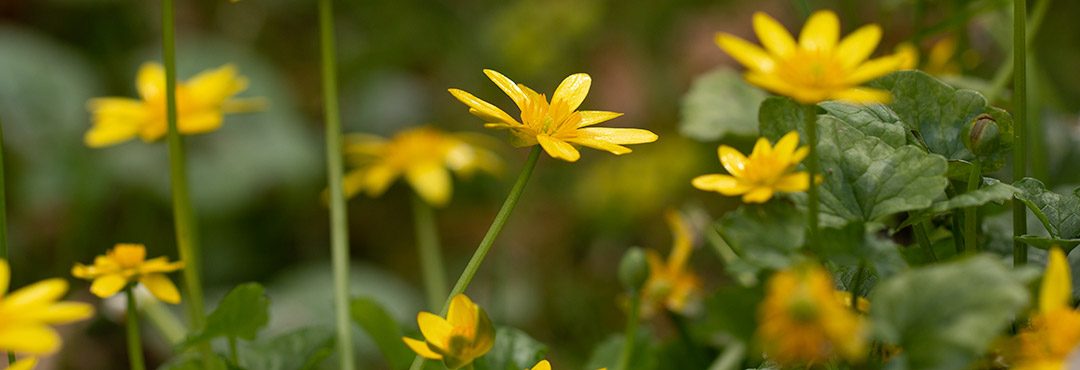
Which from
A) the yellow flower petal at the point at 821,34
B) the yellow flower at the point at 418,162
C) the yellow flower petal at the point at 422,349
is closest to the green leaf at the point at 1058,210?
the yellow flower petal at the point at 821,34

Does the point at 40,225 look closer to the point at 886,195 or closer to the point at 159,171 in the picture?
the point at 159,171

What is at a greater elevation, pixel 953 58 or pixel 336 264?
pixel 953 58

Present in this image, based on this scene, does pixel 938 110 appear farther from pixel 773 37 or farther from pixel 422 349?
pixel 422 349

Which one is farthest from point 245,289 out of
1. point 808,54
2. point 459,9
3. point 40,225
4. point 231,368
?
point 459,9

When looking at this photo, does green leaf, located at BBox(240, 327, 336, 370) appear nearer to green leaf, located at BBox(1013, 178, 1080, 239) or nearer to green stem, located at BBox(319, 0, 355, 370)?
green stem, located at BBox(319, 0, 355, 370)

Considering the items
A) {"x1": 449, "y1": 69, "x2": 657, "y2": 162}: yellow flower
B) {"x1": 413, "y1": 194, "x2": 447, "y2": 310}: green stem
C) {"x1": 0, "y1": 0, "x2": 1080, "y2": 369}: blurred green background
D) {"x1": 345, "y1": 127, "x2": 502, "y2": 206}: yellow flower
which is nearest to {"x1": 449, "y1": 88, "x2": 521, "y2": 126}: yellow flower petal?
{"x1": 449, "y1": 69, "x2": 657, "y2": 162}: yellow flower

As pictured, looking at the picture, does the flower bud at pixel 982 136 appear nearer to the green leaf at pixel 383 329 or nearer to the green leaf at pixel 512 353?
the green leaf at pixel 512 353
